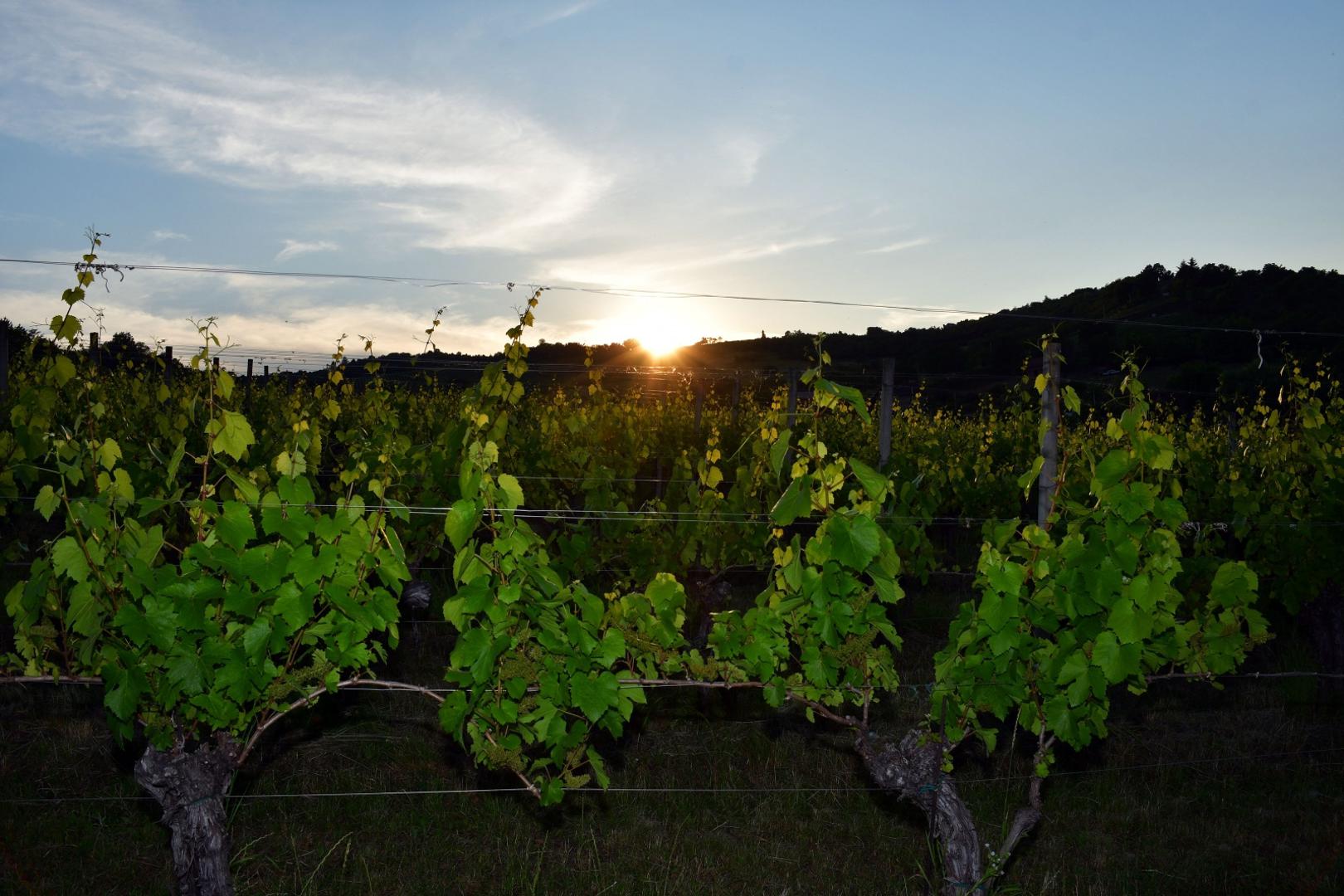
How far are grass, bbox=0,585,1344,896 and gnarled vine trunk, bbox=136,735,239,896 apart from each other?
55 centimetres

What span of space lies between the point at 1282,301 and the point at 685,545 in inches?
1679

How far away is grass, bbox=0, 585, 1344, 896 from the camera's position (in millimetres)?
3828

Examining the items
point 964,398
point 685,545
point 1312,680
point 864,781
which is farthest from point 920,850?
point 964,398

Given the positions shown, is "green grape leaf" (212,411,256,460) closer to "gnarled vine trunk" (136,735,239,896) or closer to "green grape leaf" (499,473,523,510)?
"green grape leaf" (499,473,523,510)

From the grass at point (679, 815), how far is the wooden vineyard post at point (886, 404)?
79.0 inches

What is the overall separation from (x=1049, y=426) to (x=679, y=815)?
2279 millimetres

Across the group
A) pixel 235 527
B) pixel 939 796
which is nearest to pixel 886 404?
pixel 939 796

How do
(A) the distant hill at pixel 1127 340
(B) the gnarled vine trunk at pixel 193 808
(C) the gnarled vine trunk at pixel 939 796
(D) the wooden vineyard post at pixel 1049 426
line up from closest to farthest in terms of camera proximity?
(B) the gnarled vine trunk at pixel 193 808 → (C) the gnarled vine trunk at pixel 939 796 → (D) the wooden vineyard post at pixel 1049 426 → (A) the distant hill at pixel 1127 340

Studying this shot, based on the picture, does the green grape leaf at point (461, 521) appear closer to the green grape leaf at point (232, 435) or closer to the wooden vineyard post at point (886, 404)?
the green grape leaf at point (232, 435)

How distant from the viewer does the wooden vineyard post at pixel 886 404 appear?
6.45 meters

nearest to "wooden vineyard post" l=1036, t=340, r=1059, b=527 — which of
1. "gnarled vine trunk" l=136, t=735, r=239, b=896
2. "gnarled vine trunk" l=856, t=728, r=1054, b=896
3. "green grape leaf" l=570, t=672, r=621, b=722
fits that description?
"gnarled vine trunk" l=856, t=728, r=1054, b=896

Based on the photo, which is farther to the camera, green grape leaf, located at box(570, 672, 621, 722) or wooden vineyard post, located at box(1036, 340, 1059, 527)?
wooden vineyard post, located at box(1036, 340, 1059, 527)

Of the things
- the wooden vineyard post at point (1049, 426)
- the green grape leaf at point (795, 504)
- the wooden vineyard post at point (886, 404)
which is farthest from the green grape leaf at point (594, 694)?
the wooden vineyard post at point (886, 404)

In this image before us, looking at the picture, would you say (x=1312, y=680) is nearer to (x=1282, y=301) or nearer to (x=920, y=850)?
(x=920, y=850)
